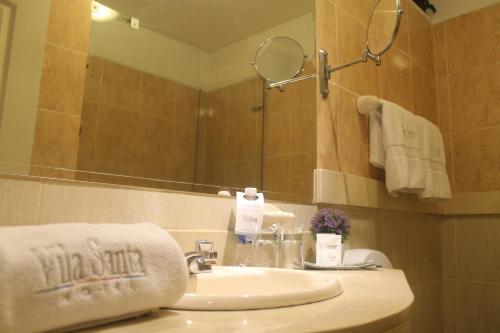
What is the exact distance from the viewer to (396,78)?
1.82 m

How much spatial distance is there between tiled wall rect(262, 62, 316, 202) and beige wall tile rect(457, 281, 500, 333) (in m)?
1.23

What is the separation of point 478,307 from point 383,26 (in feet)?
4.75

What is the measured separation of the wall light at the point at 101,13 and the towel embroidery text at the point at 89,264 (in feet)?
2.04

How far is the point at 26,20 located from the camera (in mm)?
767

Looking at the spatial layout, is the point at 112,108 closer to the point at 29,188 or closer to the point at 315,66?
the point at 29,188

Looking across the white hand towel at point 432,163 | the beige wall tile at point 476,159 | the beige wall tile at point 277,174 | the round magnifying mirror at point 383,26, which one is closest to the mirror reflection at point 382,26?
the round magnifying mirror at point 383,26

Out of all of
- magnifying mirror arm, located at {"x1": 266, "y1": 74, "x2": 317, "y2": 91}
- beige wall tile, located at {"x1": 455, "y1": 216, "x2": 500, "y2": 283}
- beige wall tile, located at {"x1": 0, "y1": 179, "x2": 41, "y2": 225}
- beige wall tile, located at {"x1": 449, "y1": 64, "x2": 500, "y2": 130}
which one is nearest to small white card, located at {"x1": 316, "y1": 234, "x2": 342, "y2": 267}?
magnifying mirror arm, located at {"x1": 266, "y1": 74, "x2": 317, "y2": 91}

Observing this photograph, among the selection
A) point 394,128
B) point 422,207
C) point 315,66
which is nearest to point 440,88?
point 422,207

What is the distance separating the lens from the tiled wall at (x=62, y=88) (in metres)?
0.77

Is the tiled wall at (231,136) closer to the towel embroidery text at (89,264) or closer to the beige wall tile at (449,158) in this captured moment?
the towel embroidery text at (89,264)

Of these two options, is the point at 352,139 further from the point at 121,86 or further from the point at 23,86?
the point at 23,86

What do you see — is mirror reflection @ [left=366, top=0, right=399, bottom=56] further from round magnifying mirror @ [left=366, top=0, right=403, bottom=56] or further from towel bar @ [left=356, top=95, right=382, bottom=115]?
towel bar @ [left=356, top=95, right=382, bottom=115]

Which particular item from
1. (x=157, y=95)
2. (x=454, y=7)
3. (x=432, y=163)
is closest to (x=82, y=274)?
(x=157, y=95)

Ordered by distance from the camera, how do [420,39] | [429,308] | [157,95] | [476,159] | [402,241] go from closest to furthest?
[157,95] → [402,241] → [429,308] → [476,159] → [420,39]
